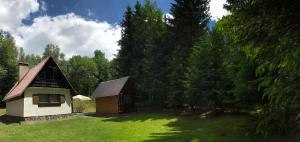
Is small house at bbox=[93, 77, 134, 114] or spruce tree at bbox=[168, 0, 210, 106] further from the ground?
spruce tree at bbox=[168, 0, 210, 106]

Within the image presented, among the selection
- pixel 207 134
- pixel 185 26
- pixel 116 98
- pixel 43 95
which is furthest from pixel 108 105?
pixel 207 134

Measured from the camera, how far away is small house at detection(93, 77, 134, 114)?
1261 inches

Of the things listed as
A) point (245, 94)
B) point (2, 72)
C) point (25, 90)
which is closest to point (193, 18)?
point (245, 94)

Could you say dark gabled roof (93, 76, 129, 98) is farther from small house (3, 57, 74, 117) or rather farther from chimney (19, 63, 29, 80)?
chimney (19, 63, 29, 80)

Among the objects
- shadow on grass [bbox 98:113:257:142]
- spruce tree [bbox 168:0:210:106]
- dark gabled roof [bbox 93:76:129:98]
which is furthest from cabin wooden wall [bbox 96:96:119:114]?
shadow on grass [bbox 98:113:257:142]

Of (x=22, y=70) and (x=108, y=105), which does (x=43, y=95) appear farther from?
(x=108, y=105)

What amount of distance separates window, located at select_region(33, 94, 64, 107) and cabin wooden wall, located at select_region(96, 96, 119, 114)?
5.83m

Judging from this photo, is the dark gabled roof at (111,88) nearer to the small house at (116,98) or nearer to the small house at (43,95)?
the small house at (116,98)

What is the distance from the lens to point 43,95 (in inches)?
1108

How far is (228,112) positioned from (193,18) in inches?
448

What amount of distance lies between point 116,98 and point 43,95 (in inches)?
312

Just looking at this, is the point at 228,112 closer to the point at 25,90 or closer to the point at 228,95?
the point at 228,95

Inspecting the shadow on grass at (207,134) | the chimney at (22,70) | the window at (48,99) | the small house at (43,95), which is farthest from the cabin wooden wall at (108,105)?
the shadow on grass at (207,134)

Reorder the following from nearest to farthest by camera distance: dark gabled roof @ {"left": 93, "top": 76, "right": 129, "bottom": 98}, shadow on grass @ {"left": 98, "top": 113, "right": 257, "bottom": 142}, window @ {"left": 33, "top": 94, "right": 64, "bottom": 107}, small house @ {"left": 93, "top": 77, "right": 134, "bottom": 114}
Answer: shadow on grass @ {"left": 98, "top": 113, "right": 257, "bottom": 142}
window @ {"left": 33, "top": 94, "right": 64, "bottom": 107}
small house @ {"left": 93, "top": 77, "right": 134, "bottom": 114}
dark gabled roof @ {"left": 93, "top": 76, "right": 129, "bottom": 98}
